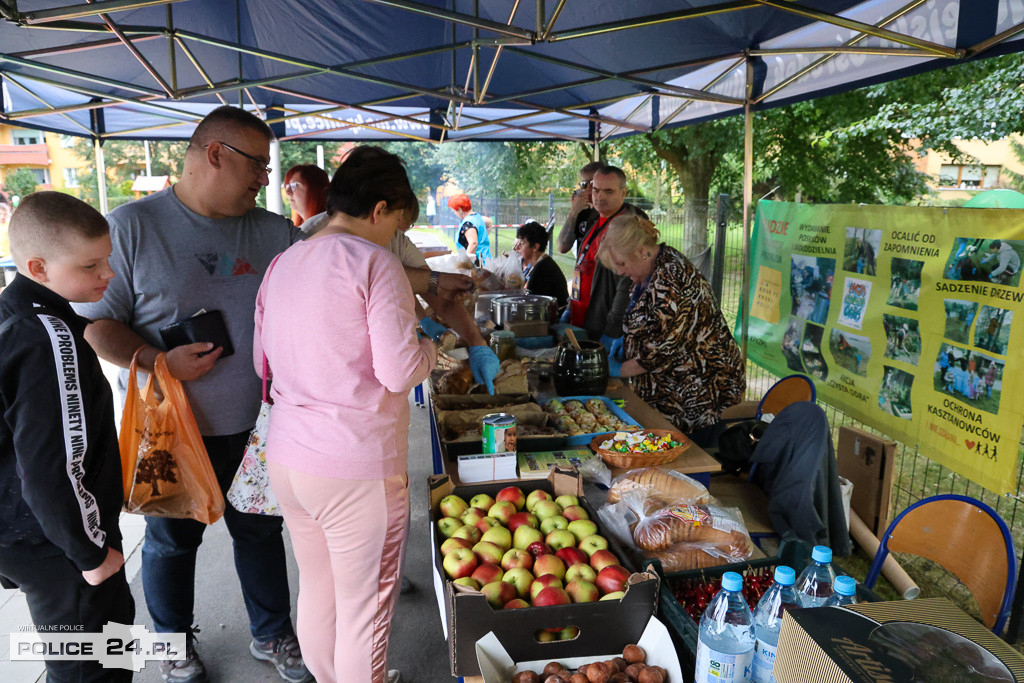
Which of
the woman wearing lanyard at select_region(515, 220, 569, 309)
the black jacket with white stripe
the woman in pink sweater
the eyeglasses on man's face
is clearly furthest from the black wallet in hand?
the woman wearing lanyard at select_region(515, 220, 569, 309)

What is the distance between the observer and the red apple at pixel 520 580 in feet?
5.42

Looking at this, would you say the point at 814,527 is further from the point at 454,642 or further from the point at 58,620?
the point at 58,620

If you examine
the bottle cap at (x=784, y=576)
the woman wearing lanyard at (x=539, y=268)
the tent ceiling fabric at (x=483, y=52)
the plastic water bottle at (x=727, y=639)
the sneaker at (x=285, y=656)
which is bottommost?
the sneaker at (x=285, y=656)

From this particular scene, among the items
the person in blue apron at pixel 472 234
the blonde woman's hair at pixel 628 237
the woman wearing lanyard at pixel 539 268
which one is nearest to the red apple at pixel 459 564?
the blonde woman's hair at pixel 628 237

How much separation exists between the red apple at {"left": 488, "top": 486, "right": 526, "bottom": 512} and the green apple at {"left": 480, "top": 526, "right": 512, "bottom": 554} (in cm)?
18

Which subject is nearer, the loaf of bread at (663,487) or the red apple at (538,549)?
the red apple at (538,549)

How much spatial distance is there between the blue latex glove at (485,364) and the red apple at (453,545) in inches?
44.8

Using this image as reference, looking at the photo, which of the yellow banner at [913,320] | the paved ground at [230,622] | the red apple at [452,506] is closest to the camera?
the red apple at [452,506]

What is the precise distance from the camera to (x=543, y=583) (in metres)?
1.61

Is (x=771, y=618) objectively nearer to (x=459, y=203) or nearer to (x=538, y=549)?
(x=538, y=549)

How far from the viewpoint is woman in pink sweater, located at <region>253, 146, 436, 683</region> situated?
5.55 ft

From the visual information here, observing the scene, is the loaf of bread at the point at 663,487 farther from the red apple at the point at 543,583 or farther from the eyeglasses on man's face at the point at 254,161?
the eyeglasses on man's face at the point at 254,161

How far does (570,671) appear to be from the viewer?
57.6 inches

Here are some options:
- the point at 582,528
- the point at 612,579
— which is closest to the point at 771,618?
the point at 612,579
